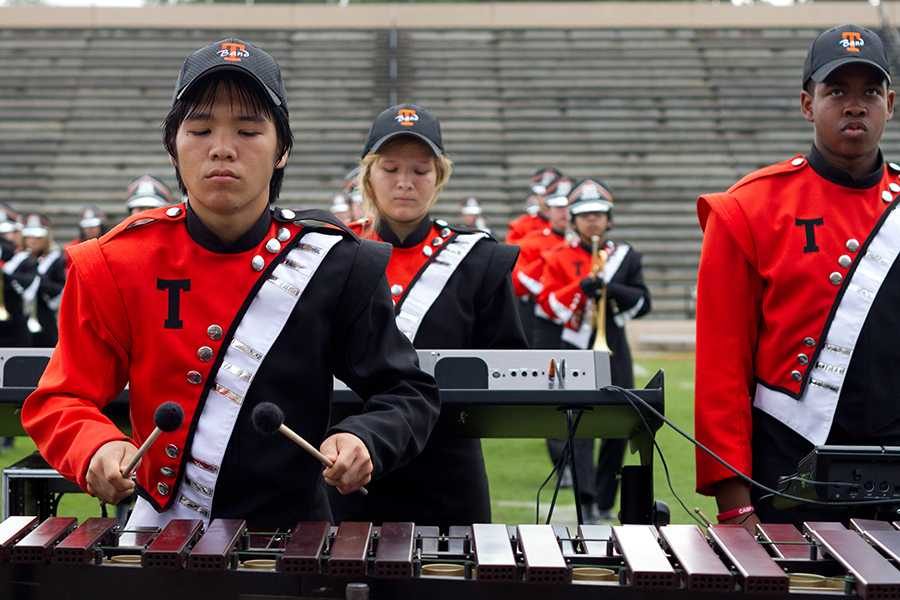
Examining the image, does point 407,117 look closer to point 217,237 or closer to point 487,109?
point 217,237

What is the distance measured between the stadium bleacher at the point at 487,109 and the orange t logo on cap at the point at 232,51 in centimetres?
1721

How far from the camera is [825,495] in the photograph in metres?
3.21

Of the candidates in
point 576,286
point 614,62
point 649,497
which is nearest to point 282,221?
point 649,497

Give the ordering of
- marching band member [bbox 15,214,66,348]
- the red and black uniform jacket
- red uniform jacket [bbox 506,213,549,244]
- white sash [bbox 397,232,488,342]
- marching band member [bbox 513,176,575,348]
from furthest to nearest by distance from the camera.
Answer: red uniform jacket [bbox 506,213,549,244] → marching band member [bbox 15,214,66,348] → marching band member [bbox 513,176,575,348] → white sash [bbox 397,232,488,342] → the red and black uniform jacket

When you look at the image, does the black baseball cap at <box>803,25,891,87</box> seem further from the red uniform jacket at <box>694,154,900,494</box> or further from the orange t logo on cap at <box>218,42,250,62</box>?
the orange t logo on cap at <box>218,42,250,62</box>

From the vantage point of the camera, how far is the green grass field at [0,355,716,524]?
7.49 metres

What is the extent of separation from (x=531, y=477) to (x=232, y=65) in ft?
20.9

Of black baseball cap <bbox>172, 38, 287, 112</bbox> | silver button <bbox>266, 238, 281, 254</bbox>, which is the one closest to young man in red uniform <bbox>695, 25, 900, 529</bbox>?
silver button <bbox>266, 238, 281, 254</bbox>

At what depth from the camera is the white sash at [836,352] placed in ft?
12.0

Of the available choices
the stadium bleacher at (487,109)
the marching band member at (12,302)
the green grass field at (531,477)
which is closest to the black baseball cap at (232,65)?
the green grass field at (531,477)

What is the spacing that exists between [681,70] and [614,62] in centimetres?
122

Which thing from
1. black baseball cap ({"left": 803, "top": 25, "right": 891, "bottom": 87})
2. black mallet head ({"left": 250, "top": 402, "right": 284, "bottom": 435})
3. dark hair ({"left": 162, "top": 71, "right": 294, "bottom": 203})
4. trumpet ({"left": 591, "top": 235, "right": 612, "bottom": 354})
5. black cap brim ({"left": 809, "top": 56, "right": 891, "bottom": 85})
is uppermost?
black baseball cap ({"left": 803, "top": 25, "right": 891, "bottom": 87})

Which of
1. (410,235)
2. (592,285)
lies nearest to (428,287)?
(410,235)

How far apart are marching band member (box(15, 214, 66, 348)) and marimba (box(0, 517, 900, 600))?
997 centimetres
